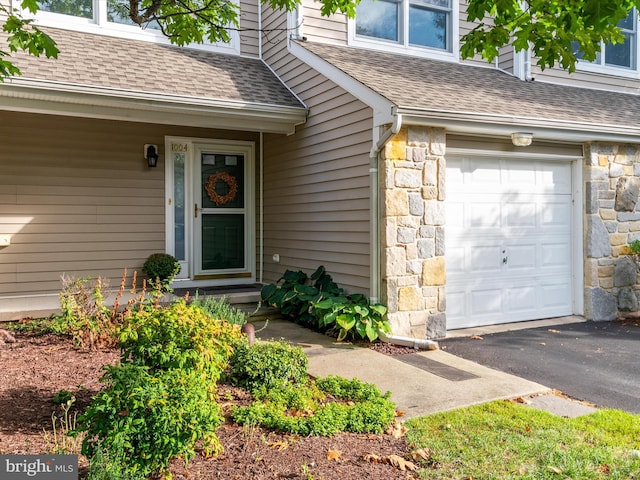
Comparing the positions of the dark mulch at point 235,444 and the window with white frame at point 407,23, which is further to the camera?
the window with white frame at point 407,23

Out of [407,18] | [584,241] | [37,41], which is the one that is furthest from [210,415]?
[407,18]

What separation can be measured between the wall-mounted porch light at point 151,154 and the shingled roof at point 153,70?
1057 mm

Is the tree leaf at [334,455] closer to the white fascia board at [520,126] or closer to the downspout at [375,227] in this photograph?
the downspout at [375,227]

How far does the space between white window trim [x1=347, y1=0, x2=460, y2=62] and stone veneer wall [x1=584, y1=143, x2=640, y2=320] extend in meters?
2.69

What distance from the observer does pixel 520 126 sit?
6.32m

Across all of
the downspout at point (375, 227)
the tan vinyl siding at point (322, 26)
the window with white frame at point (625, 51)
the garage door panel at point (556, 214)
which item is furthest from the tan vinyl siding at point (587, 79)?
the downspout at point (375, 227)

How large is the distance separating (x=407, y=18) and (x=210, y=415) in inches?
284

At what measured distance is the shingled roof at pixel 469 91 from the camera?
618 centimetres

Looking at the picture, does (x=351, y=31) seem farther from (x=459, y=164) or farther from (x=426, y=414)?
(x=426, y=414)

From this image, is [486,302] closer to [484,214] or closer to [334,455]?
[484,214]

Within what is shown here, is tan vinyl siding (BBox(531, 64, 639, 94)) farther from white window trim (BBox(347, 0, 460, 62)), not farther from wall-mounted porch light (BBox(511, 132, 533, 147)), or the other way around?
wall-mounted porch light (BBox(511, 132, 533, 147))

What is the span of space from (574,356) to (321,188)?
340 cm

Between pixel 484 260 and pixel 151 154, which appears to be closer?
pixel 484 260

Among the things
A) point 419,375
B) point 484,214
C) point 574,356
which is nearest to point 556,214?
point 484,214
